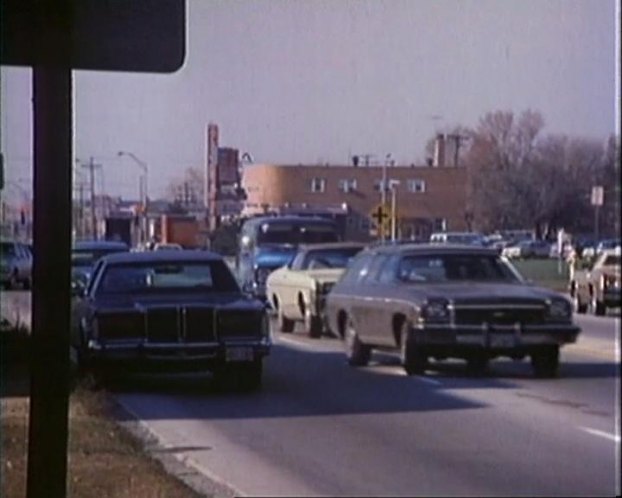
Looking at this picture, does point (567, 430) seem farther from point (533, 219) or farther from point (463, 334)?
point (533, 219)

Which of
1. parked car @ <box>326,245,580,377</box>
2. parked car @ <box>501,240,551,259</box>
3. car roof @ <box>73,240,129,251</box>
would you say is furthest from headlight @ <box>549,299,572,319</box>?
car roof @ <box>73,240,129,251</box>

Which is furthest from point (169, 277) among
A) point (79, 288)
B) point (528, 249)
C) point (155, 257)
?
point (528, 249)

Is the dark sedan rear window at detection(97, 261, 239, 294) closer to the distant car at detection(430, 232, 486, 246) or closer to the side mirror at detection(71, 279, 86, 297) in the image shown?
the side mirror at detection(71, 279, 86, 297)

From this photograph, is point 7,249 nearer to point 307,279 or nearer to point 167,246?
point 167,246

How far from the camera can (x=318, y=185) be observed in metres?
7.38

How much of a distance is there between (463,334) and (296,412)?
1426 millimetres

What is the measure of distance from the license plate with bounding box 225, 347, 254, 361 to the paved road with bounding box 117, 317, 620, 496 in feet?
0.71

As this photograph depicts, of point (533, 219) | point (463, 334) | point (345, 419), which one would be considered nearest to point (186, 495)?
point (533, 219)

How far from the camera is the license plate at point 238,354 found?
7.83 meters

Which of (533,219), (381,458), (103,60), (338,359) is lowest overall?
(381,458)

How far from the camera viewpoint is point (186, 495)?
6141 millimetres

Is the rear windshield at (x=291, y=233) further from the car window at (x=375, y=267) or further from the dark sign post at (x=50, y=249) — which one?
the dark sign post at (x=50, y=249)

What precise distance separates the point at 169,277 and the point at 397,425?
155 inches

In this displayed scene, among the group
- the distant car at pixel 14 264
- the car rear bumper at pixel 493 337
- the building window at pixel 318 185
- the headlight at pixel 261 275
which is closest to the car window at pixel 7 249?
the distant car at pixel 14 264
